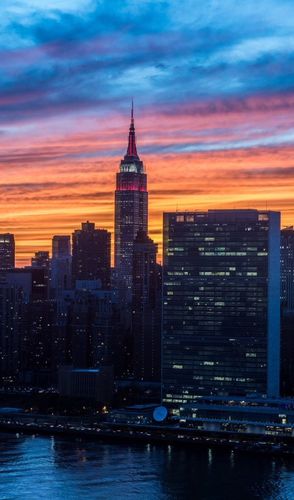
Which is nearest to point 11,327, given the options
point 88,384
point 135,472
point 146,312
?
point 146,312

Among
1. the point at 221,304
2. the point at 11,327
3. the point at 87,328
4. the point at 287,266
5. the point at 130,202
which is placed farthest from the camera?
the point at 130,202

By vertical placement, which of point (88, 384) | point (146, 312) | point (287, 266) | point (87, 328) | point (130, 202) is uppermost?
point (130, 202)

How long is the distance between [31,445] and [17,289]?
2098 cm

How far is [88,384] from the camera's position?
40375 mm

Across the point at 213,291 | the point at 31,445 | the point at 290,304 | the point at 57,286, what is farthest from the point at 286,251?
the point at 31,445

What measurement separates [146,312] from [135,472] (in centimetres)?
2365

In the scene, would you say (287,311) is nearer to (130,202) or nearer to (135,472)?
(130,202)

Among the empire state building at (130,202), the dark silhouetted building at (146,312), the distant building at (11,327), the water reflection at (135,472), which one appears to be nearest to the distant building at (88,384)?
the water reflection at (135,472)

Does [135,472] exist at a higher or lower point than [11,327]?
lower

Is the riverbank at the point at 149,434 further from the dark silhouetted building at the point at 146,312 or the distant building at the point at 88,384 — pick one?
the dark silhouetted building at the point at 146,312

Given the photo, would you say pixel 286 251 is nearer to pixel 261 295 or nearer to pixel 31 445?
pixel 261 295

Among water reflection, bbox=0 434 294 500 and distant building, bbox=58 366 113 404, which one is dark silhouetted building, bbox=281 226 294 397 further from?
water reflection, bbox=0 434 294 500

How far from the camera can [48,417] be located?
37.9 metres

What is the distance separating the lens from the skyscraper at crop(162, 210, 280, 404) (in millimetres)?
38000
